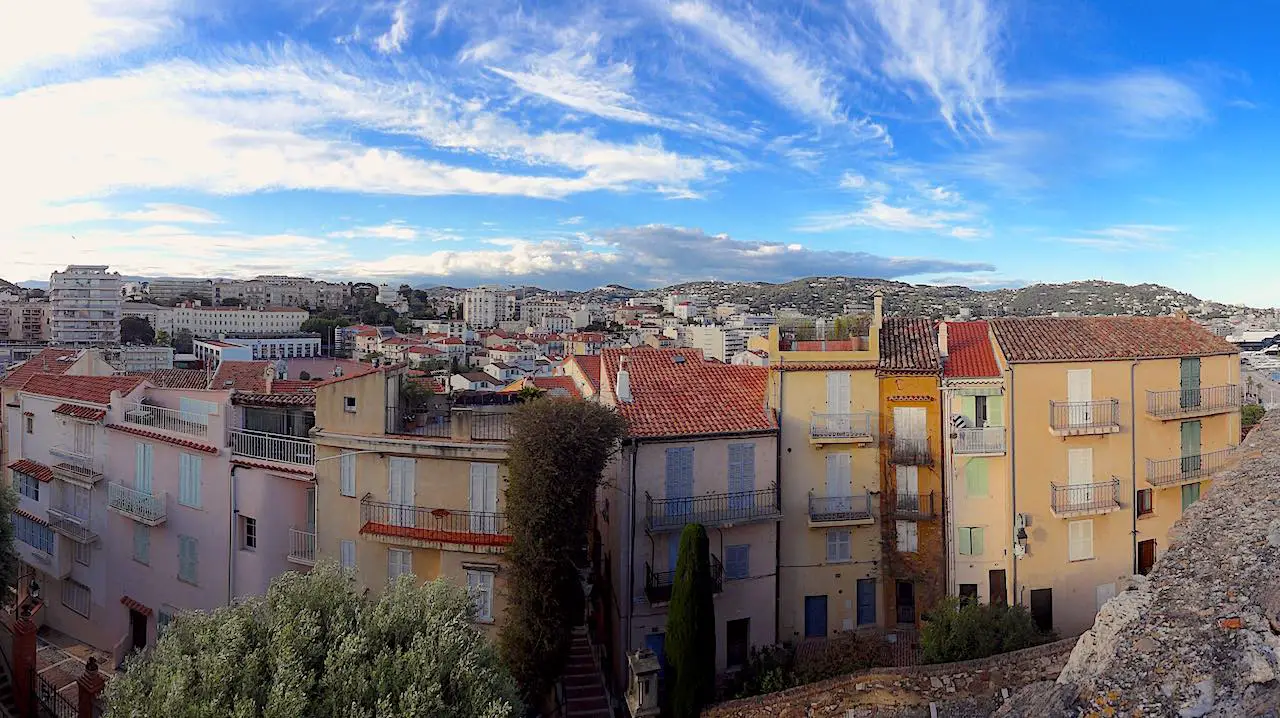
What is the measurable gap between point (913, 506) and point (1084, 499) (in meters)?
5.29

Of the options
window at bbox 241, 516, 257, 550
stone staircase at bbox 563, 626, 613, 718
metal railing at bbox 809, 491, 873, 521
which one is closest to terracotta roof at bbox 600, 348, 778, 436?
metal railing at bbox 809, 491, 873, 521

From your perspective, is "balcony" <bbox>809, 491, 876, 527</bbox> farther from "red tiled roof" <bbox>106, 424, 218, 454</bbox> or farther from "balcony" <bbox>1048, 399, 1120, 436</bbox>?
"red tiled roof" <bbox>106, 424, 218, 454</bbox>

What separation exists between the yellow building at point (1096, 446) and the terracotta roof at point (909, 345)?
195 cm

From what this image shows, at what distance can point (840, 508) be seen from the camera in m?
22.0

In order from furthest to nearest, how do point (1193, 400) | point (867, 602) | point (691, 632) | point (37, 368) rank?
1. point (37, 368)
2. point (1193, 400)
3. point (867, 602)
4. point (691, 632)

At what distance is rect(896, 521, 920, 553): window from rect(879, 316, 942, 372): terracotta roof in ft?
15.4

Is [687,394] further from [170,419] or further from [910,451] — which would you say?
[170,419]

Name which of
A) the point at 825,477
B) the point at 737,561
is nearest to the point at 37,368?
the point at 737,561

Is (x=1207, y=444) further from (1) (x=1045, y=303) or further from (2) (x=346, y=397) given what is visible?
(1) (x=1045, y=303)

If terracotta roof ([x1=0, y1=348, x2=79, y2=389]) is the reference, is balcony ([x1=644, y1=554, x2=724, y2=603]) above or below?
below

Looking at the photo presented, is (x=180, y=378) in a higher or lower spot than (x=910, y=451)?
higher

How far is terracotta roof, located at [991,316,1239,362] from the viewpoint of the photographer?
74.5 feet

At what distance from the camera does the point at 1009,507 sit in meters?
22.1

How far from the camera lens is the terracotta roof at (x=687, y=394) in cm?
2039
